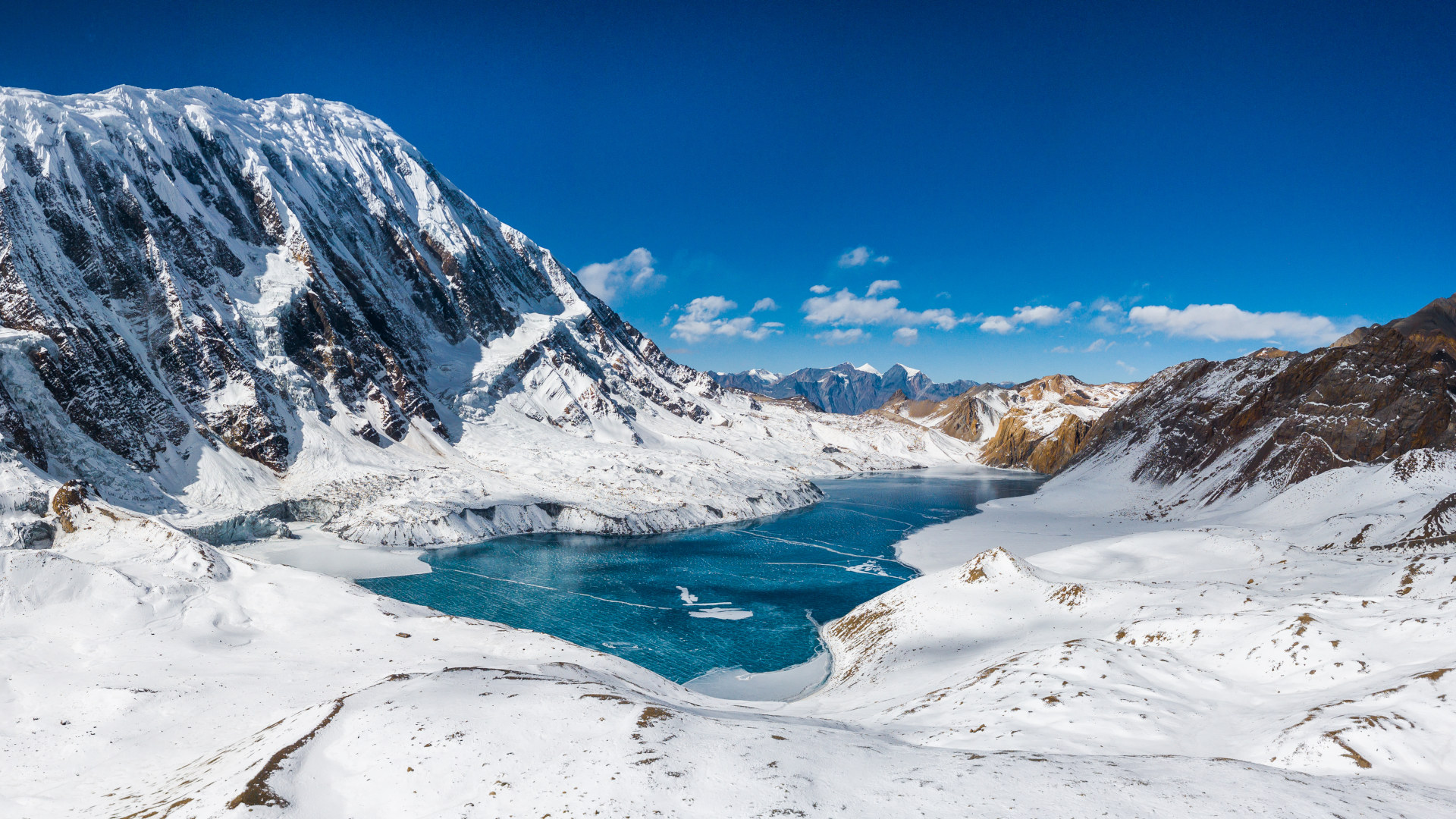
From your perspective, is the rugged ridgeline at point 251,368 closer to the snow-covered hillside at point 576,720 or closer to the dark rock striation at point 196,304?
the dark rock striation at point 196,304

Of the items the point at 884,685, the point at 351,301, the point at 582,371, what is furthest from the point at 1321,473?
the point at 351,301

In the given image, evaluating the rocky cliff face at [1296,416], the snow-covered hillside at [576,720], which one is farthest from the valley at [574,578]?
the rocky cliff face at [1296,416]

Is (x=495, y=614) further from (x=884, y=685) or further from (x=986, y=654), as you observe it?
(x=986, y=654)

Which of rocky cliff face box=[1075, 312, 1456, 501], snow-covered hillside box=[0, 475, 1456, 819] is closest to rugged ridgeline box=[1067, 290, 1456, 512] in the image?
rocky cliff face box=[1075, 312, 1456, 501]

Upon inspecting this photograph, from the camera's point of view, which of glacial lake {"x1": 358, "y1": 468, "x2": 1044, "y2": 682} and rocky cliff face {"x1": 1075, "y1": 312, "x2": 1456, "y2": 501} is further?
rocky cliff face {"x1": 1075, "y1": 312, "x2": 1456, "y2": 501}

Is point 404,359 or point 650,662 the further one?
point 404,359

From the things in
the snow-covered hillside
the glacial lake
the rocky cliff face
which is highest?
the rocky cliff face

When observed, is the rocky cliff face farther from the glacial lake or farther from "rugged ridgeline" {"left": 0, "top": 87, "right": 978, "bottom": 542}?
"rugged ridgeline" {"left": 0, "top": 87, "right": 978, "bottom": 542}

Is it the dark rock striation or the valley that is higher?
the dark rock striation
